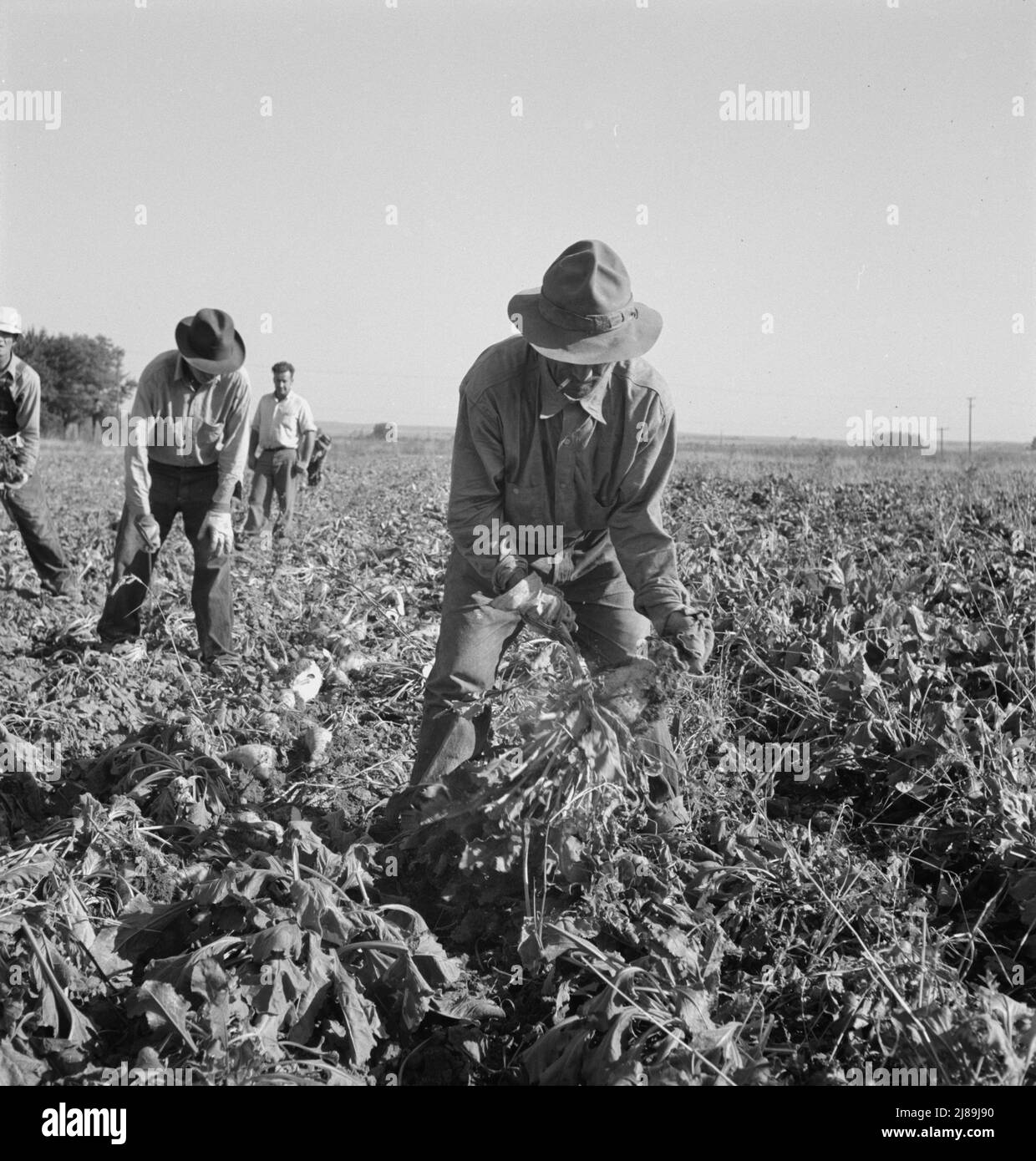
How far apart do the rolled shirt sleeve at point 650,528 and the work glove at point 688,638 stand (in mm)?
41

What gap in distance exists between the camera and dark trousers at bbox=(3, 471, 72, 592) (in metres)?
7.04

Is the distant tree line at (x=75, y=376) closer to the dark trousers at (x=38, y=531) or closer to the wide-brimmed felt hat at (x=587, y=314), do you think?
the dark trousers at (x=38, y=531)

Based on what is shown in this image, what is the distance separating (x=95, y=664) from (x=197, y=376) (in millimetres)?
1570

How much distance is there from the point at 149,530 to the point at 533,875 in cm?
327

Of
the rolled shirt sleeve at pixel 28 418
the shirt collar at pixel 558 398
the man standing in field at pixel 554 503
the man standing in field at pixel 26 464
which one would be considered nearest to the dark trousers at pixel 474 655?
the man standing in field at pixel 554 503

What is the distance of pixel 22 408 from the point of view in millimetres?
7074

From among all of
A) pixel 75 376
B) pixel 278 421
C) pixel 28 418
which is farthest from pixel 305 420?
pixel 75 376

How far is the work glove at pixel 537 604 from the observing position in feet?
10.7

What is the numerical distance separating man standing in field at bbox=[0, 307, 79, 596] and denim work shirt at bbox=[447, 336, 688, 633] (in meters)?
4.43

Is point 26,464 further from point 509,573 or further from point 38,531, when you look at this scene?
point 509,573

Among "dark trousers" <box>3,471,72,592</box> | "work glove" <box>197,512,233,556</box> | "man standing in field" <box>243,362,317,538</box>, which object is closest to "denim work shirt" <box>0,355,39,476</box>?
"dark trousers" <box>3,471,72,592</box>

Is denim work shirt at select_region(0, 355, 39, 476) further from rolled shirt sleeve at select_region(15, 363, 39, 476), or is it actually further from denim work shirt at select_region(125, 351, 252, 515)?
denim work shirt at select_region(125, 351, 252, 515)

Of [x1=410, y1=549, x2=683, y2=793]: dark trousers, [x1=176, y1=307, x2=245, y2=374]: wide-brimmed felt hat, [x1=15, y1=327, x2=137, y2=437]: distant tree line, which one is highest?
[x1=15, y1=327, x2=137, y2=437]: distant tree line
